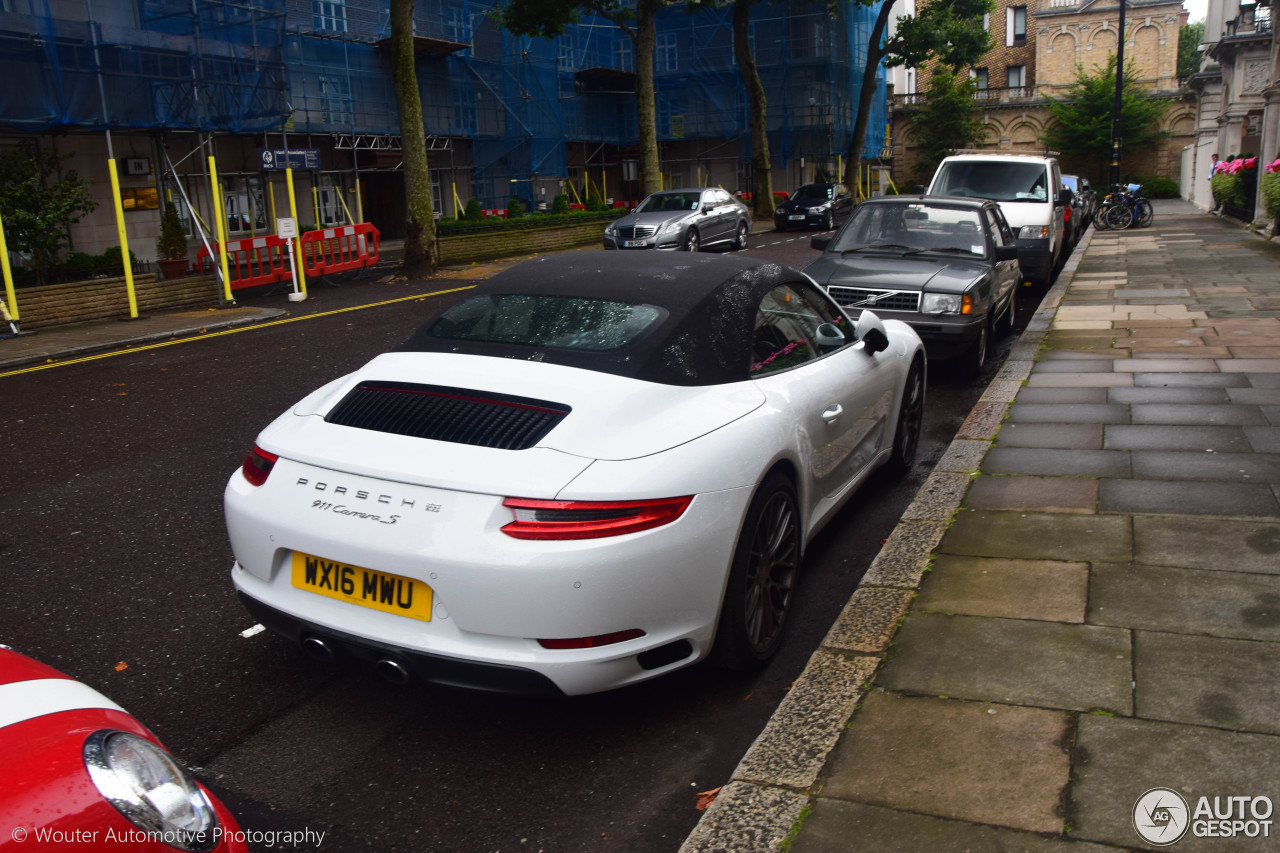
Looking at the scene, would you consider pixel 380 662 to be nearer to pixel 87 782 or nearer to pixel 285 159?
pixel 87 782

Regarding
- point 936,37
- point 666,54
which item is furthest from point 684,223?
point 666,54

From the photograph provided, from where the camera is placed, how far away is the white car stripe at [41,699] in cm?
197

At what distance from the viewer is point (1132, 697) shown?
3.41m

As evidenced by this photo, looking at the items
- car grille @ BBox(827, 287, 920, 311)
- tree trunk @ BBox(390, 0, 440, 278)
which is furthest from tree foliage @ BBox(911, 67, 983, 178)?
car grille @ BBox(827, 287, 920, 311)

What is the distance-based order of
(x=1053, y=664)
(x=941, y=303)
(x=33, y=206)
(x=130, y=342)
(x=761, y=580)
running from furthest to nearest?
(x=33, y=206), (x=130, y=342), (x=941, y=303), (x=761, y=580), (x=1053, y=664)

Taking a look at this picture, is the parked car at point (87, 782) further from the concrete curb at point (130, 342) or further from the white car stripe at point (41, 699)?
the concrete curb at point (130, 342)

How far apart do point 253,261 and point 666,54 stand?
3473 centimetres

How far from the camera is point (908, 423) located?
6.32 m

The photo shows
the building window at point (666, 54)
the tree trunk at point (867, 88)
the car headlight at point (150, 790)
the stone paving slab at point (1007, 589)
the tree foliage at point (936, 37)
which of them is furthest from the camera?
the building window at point (666, 54)

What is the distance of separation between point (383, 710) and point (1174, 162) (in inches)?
2870

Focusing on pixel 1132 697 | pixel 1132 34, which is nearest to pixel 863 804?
pixel 1132 697

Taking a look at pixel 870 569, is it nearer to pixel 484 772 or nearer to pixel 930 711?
pixel 930 711

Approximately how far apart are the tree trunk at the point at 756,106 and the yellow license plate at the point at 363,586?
37039 millimetres

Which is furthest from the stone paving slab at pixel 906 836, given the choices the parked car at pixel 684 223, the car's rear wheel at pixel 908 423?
the parked car at pixel 684 223
